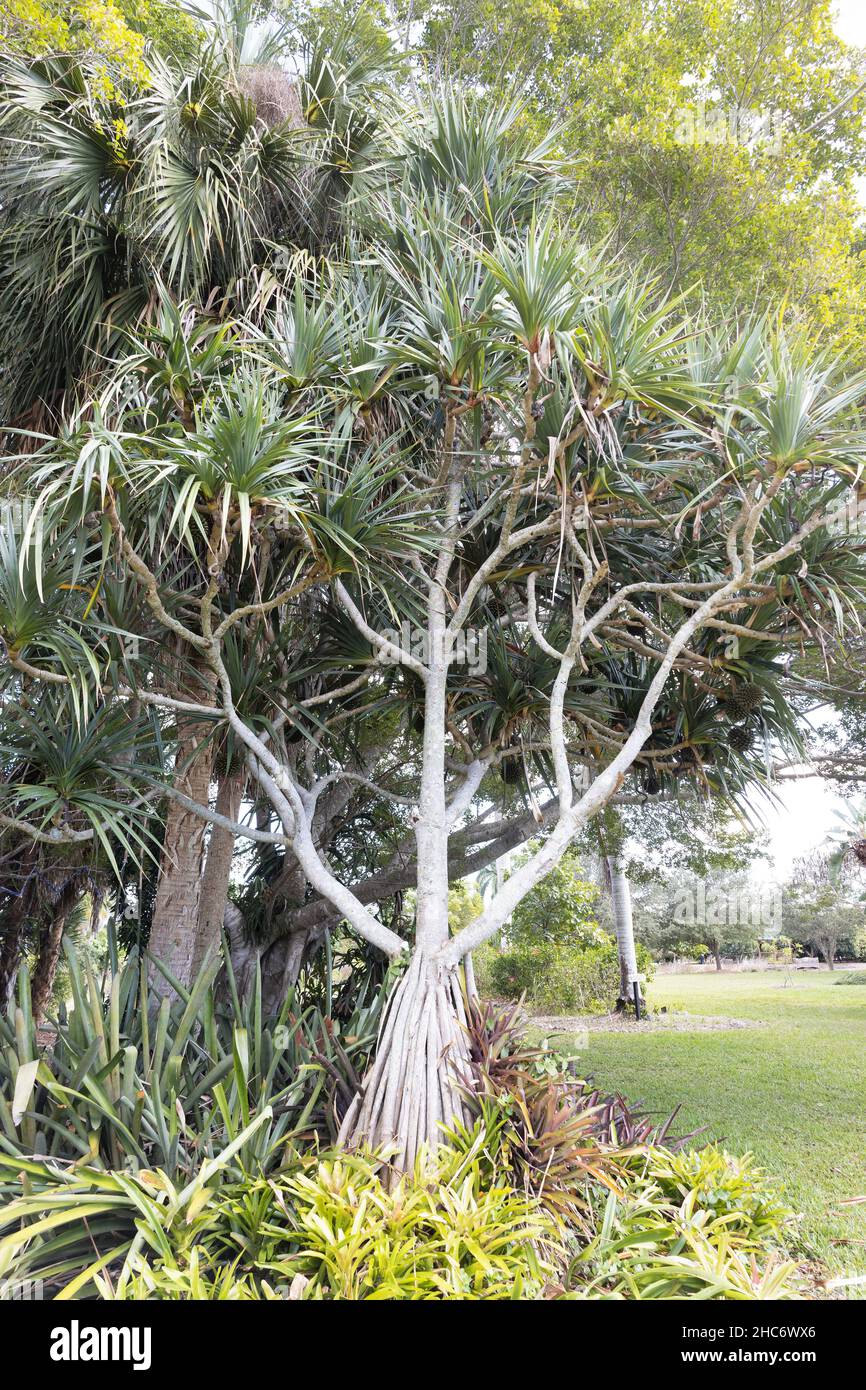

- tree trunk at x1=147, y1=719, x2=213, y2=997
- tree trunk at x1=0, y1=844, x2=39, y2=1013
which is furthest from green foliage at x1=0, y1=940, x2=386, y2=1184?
tree trunk at x1=0, y1=844, x2=39, y2=1013

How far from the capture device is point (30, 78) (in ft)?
13.5

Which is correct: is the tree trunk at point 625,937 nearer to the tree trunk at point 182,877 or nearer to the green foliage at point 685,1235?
the tree trunk at point 182,877

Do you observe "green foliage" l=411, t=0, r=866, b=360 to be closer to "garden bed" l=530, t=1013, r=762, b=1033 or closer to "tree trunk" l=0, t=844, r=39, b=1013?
"tree trunk" l=0, t=844, r=39, b=1013

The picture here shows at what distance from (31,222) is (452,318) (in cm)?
275

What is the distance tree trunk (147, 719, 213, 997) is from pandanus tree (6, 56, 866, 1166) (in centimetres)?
42

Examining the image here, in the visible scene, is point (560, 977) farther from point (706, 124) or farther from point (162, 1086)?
point (706, 124)

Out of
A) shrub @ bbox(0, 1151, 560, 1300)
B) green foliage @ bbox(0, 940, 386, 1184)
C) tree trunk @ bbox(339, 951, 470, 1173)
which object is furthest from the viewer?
tree trunk @ bbox(339, 951, 470, 1173)

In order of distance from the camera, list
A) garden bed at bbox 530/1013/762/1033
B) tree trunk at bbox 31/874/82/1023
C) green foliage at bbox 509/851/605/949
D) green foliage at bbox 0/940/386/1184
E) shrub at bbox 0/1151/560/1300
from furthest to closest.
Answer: green foliage at bbox 509/851/605/949 < garden bed at bbox 530/1013/762/1033 < tree trunk at bbox 31/874/82/1023 < green foliage at bbox 0/940/386/1184 < shrub at bbox 0/1151/560/1300

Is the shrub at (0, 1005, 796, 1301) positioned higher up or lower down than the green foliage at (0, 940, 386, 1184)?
lower down

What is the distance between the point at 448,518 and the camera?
3924mm

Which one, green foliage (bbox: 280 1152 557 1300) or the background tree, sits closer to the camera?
green foliage (bbox: 280 1152 557 1300)

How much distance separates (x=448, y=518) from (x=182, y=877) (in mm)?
2512

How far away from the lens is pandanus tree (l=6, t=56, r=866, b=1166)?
308cm

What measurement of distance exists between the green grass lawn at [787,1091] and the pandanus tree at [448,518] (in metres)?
2.13
